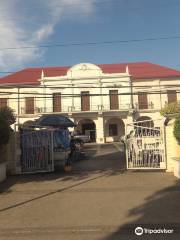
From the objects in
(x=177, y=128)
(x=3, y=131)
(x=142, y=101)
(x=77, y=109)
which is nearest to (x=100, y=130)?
(x=77, y=109)

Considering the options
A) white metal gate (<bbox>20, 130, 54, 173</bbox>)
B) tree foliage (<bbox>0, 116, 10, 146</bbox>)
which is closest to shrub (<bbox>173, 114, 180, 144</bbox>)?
white metal gate (<bbox>20, 130, 54, 173</bbox>)

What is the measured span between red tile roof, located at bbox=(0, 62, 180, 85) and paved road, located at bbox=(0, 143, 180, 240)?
31.9m

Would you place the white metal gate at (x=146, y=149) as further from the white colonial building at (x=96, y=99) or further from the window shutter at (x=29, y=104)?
the window shutter at (x=29, y=104)

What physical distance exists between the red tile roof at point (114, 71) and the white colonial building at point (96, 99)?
13cm

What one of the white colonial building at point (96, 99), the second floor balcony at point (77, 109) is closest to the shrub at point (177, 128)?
the white colonial building at point (96, 99)

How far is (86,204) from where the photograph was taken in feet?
27.8

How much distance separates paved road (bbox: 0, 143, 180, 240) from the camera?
6.48 meters

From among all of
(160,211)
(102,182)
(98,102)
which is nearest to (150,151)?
(102,182)

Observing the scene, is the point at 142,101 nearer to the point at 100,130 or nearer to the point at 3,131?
the point at 100,130

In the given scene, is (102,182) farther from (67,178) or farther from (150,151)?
(150,151)

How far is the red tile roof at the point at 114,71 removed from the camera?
43.7 meters

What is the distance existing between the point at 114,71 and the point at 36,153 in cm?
3292

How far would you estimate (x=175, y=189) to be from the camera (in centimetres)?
1008

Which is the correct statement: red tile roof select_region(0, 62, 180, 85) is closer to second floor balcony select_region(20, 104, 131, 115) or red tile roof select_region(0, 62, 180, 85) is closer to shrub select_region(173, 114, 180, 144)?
second floor balcony select_region(20, 104, 131, 115)
